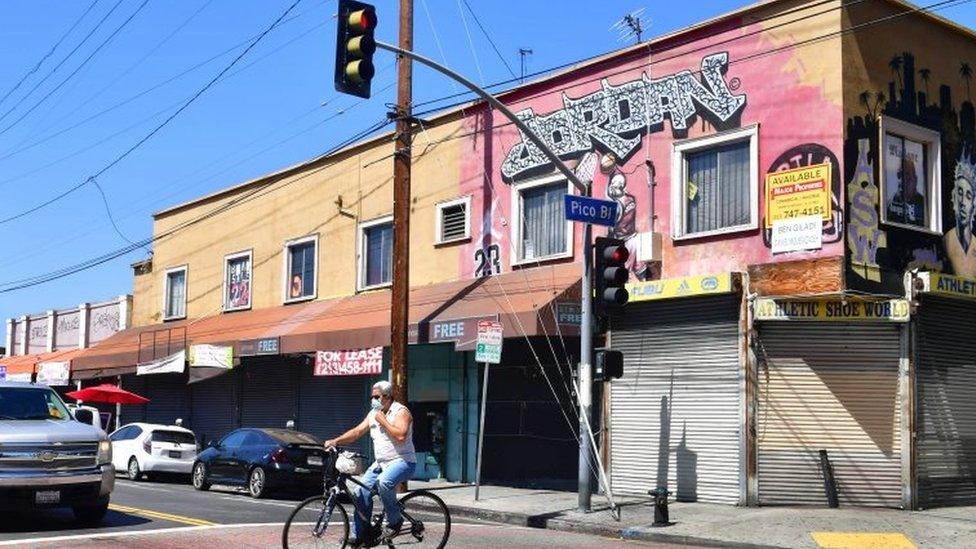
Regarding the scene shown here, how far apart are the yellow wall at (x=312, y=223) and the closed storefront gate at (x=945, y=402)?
1017cm

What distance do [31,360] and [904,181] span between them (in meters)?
35.5

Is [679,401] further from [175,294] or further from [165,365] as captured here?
[175,294]

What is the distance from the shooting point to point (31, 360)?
140 feet

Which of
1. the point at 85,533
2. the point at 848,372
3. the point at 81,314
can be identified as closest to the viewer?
the point at 85,533

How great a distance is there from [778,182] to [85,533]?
1139 cm

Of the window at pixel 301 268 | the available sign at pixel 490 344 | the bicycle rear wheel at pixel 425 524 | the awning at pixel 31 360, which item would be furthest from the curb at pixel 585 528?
the awning at pixel 31 360

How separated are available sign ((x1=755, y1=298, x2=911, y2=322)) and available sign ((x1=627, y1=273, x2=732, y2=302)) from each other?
2.32 feet

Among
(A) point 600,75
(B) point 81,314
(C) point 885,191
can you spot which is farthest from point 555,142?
(B) point 81,314

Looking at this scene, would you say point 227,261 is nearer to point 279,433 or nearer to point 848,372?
point 279,433

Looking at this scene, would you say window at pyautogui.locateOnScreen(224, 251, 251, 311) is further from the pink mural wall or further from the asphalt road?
the asphalt road

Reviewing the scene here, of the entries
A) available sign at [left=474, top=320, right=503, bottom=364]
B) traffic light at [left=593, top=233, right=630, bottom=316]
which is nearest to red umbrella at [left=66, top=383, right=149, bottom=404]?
available sign at [left=474, top=320, right=503, bottom=364]

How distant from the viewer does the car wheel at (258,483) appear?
20.2 meters

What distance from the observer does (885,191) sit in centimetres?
1722

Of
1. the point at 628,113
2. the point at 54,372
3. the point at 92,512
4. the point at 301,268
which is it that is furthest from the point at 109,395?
the point at 628,113
